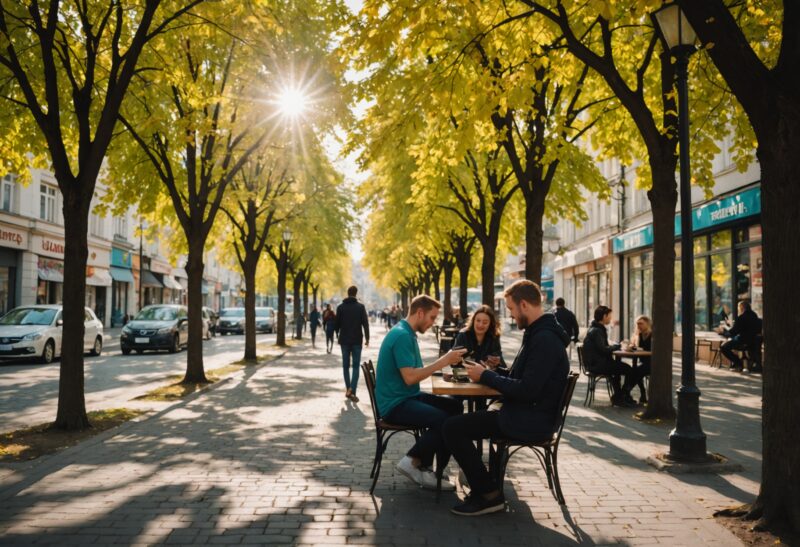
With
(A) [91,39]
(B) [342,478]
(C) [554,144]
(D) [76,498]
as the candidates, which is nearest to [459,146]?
(C) [554,144]

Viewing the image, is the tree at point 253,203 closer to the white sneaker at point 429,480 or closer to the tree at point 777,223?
the white sneaker at point 429,480

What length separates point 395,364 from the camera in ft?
19.9

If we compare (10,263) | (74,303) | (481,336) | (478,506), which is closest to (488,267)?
(481,336)

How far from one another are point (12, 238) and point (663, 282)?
97.4 feet

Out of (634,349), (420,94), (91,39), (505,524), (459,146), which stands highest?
(91,39)

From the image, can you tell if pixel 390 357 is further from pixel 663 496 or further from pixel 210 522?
pixel 663 496

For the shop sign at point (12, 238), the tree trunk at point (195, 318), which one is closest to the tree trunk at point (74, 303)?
the tree trunk at point (195, 318)

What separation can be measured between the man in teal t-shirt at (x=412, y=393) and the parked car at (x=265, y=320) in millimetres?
43104

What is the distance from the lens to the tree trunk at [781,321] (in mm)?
4824

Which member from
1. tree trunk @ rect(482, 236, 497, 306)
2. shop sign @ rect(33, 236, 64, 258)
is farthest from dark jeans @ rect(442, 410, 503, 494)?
shop sign @ rect(33, 236, 64, 258)

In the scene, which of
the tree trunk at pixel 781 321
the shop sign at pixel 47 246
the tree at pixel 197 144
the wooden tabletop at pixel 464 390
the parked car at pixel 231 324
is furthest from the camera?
the parked car at pixel 231 324

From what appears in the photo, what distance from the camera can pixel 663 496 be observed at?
592 centimetres

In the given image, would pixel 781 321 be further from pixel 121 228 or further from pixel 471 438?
pixel 121 228

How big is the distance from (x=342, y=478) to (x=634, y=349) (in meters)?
7.22
